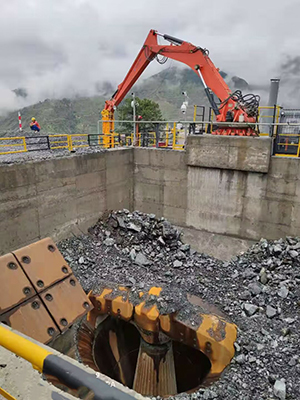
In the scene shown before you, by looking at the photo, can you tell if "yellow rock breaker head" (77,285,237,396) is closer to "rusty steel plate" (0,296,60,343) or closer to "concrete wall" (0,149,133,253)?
"concrete wall" (0,149,133,253)

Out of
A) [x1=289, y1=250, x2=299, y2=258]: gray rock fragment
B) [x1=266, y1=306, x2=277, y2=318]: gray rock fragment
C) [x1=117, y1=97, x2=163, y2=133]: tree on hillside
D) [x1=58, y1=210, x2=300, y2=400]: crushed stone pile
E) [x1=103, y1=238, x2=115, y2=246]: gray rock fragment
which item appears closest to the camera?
[x1=58, y1=210, x2=300, y2=400]: crushed stone pile

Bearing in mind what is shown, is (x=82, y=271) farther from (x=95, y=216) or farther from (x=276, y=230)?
(x=276, y=230)

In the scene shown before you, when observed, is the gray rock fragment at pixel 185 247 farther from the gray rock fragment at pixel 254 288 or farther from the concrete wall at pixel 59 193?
the concrete wall at pixel 59 193

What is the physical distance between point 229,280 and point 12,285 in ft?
19.8

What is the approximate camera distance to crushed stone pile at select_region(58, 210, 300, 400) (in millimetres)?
4699

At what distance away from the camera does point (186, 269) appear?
8.25 m

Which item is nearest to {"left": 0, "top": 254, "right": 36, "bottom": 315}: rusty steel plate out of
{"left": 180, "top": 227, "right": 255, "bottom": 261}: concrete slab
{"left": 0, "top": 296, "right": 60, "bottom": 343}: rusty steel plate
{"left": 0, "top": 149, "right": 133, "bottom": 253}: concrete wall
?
{"left": 0, "top": 296, "right": 60, "bottom": 343}: rusty steel plate

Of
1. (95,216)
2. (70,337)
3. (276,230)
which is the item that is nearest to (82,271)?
(95,216)

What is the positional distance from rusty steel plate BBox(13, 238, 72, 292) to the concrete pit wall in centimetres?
448

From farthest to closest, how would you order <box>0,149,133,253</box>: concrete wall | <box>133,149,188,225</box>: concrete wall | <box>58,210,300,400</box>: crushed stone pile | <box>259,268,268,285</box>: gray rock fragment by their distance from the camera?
<box>133,149,188,225</box>: concrete wall → <box>259,268,268,285</box>: gray rock fragment → <box>0,149,133,253</box>: concrete wall → <box>58,210,300,400</box>: crushed stone pile

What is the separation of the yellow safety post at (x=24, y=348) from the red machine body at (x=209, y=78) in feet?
27.4

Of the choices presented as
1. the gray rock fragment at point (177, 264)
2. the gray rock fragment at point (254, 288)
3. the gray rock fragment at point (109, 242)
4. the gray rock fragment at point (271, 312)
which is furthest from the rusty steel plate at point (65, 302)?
the gray rock fragment at point (109, 242)

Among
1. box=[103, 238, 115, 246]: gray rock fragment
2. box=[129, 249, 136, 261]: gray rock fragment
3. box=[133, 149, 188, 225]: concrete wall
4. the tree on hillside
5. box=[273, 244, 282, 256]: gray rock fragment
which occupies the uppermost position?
the tree on hillside

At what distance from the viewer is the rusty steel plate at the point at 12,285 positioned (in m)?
2.73
